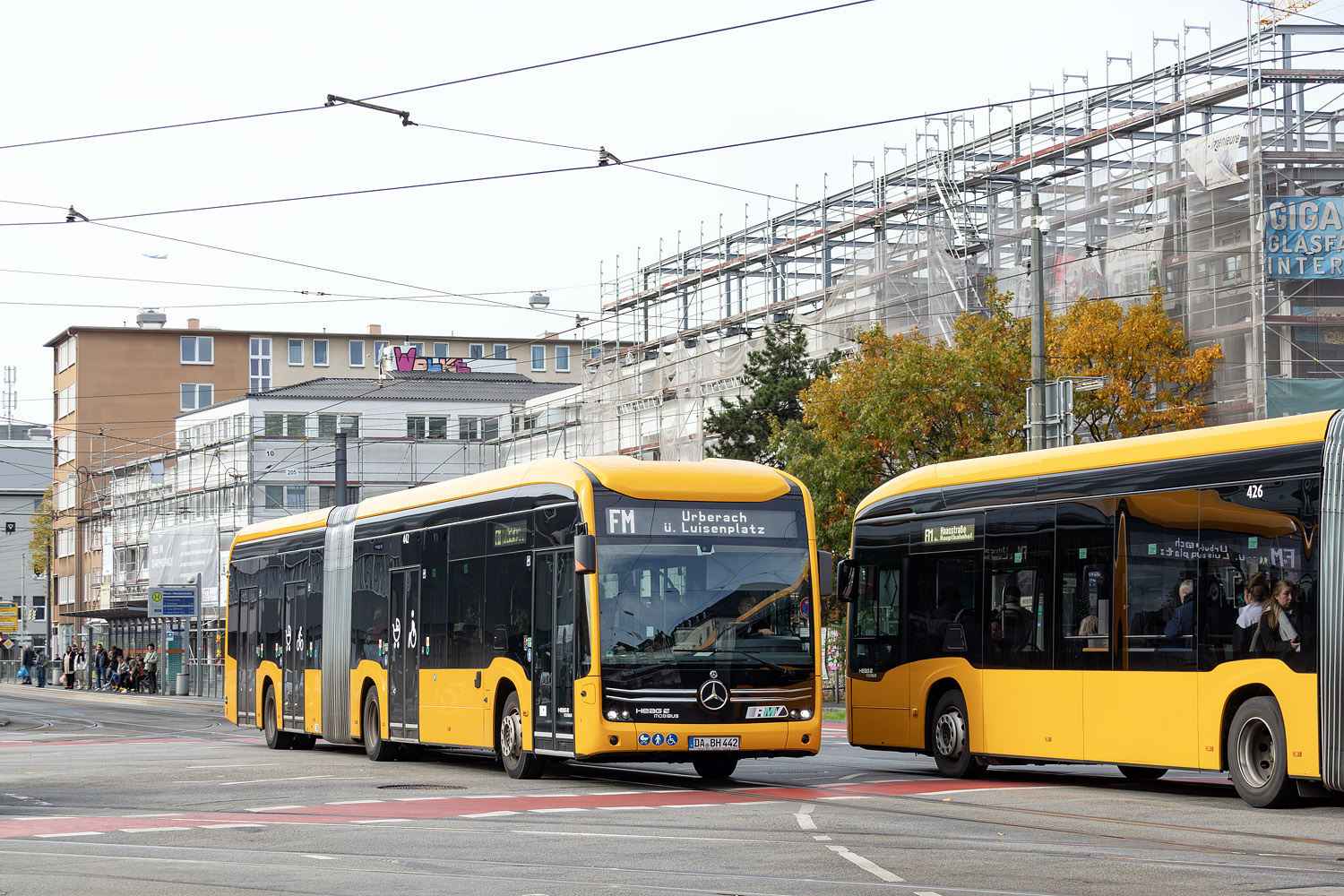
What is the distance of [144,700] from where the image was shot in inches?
2291

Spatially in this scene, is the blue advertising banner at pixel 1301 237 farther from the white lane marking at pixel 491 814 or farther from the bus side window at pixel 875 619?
the white lane marking at pixel 491 814

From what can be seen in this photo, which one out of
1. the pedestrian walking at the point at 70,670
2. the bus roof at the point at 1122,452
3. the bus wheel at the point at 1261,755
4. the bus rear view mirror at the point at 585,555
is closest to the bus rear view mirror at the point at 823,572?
the bus roof at the point at 1122,452

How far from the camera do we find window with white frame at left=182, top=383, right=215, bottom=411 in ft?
349

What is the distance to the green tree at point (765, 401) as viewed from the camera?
50.0 metres

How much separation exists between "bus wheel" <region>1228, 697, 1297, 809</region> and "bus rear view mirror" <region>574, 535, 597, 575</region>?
19.8ft

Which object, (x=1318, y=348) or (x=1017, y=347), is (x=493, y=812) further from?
(x=1318, y=348)

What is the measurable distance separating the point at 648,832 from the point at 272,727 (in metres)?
16.0

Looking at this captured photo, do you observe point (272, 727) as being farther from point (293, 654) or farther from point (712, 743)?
point (712, 743)

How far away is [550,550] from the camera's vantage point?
60.2 ft

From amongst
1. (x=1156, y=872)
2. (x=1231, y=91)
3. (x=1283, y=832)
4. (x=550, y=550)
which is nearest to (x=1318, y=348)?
(x=1231, y=91)

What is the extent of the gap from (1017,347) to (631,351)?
2951 cm

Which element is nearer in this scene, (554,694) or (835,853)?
(835,853)

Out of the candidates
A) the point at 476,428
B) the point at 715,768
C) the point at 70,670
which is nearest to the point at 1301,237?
the point at 715,768

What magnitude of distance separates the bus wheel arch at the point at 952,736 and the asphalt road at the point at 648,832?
34cm
